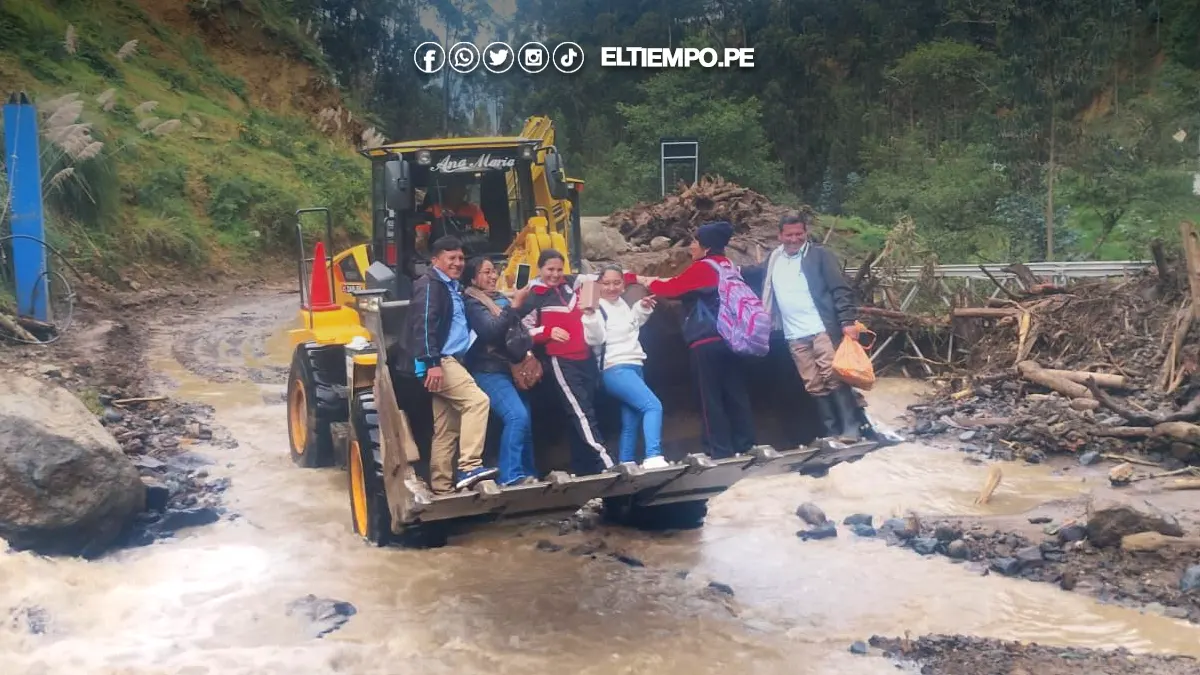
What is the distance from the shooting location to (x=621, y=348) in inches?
257

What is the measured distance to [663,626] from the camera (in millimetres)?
6535

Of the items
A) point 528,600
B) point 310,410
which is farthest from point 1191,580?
point 310,410

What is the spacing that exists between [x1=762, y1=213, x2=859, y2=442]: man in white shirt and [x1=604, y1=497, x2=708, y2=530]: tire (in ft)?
5.92

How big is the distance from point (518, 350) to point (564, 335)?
31 centimetres

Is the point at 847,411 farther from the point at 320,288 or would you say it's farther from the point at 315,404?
the point at 320,288

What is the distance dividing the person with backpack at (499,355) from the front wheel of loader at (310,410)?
10.5 feet

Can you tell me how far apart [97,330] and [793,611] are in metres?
11.0

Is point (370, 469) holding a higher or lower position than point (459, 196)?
lower

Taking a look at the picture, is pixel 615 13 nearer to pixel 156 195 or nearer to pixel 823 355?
pixel 156 195

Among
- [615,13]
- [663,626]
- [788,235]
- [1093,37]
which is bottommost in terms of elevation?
[663,626]

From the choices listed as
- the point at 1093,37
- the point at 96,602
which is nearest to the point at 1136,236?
the point at 1093,37

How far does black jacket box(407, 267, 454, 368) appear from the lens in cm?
598

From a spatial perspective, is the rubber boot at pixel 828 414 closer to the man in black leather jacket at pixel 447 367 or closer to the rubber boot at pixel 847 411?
the rubber boot at pixel 847 411

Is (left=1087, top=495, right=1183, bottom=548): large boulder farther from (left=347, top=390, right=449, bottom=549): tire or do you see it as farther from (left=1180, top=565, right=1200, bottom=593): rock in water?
(left=347, top=390, right=449, bottom=549): tire
